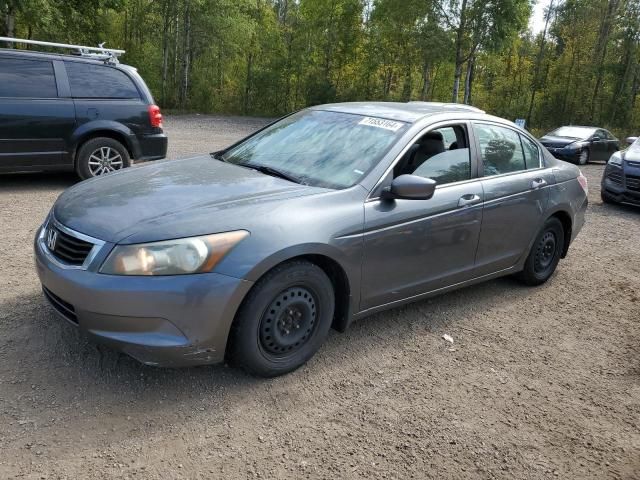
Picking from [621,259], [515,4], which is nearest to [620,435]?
[621,259]

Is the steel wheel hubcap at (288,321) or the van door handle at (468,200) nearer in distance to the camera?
the steel wheel hubcap at (288,321)

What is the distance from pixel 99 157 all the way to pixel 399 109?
5217 mm

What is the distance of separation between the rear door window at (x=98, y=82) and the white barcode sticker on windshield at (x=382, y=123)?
5.19 metres

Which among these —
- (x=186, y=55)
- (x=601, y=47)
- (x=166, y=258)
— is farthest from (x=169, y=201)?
(x=601, y=47)

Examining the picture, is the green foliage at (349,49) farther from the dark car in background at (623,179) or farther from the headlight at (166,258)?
the headlight at (166,258)

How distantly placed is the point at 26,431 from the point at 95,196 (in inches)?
55.2

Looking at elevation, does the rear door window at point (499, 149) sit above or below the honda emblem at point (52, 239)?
above

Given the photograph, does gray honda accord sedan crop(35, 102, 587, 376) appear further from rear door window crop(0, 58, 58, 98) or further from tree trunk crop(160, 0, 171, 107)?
tree trunk crop(160, 0, 171, 107)

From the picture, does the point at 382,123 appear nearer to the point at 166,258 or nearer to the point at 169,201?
the point at 169,201

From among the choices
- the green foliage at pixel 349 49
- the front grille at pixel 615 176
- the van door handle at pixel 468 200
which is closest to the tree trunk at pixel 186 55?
the green foliage at pixel 349 49

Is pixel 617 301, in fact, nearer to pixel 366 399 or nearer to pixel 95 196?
pixel 366 399

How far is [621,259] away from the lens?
657 cm

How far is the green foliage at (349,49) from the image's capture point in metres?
27.4

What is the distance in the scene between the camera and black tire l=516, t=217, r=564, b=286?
5.01 metres
